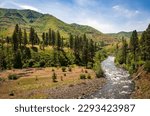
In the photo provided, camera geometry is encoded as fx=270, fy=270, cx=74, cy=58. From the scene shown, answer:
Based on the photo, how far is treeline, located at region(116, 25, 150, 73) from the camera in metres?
43.2

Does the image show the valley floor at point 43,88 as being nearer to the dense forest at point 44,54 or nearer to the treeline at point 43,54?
the dense forest at point 44,54

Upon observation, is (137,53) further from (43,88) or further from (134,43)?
(43,88)

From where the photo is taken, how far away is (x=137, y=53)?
2151 inches

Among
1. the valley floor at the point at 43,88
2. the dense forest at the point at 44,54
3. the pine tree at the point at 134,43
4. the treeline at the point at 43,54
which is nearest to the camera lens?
the valley floor at the point at 43,88

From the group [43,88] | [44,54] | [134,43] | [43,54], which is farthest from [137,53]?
[43,54]

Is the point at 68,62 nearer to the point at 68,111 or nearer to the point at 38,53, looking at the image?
the point at 38,53

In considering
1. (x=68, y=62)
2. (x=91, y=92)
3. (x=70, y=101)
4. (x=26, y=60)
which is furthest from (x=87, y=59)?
(x=70, y=101)

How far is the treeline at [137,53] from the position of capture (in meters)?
43.2

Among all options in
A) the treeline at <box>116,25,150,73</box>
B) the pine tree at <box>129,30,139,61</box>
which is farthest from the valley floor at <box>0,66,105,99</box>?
the pine tree at <box>129,30,139,61</box>

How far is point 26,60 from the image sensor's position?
222 ft

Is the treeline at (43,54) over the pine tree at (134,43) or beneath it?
beneath

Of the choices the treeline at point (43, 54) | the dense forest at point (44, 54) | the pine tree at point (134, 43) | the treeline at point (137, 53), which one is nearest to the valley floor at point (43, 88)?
the treeline at point (137, 53)

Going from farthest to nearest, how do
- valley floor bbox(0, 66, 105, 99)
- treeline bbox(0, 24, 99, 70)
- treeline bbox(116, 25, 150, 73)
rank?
treeline bbox(0, 24, 99, 70)
treeline bbox(116, 25, 150, 73)
valley floor bbox(0, 66, 105, 99)

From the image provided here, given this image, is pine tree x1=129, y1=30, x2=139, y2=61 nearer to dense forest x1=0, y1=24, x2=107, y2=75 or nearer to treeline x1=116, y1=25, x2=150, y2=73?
treeline x1=116, y1=25, x2=150, y2=73
